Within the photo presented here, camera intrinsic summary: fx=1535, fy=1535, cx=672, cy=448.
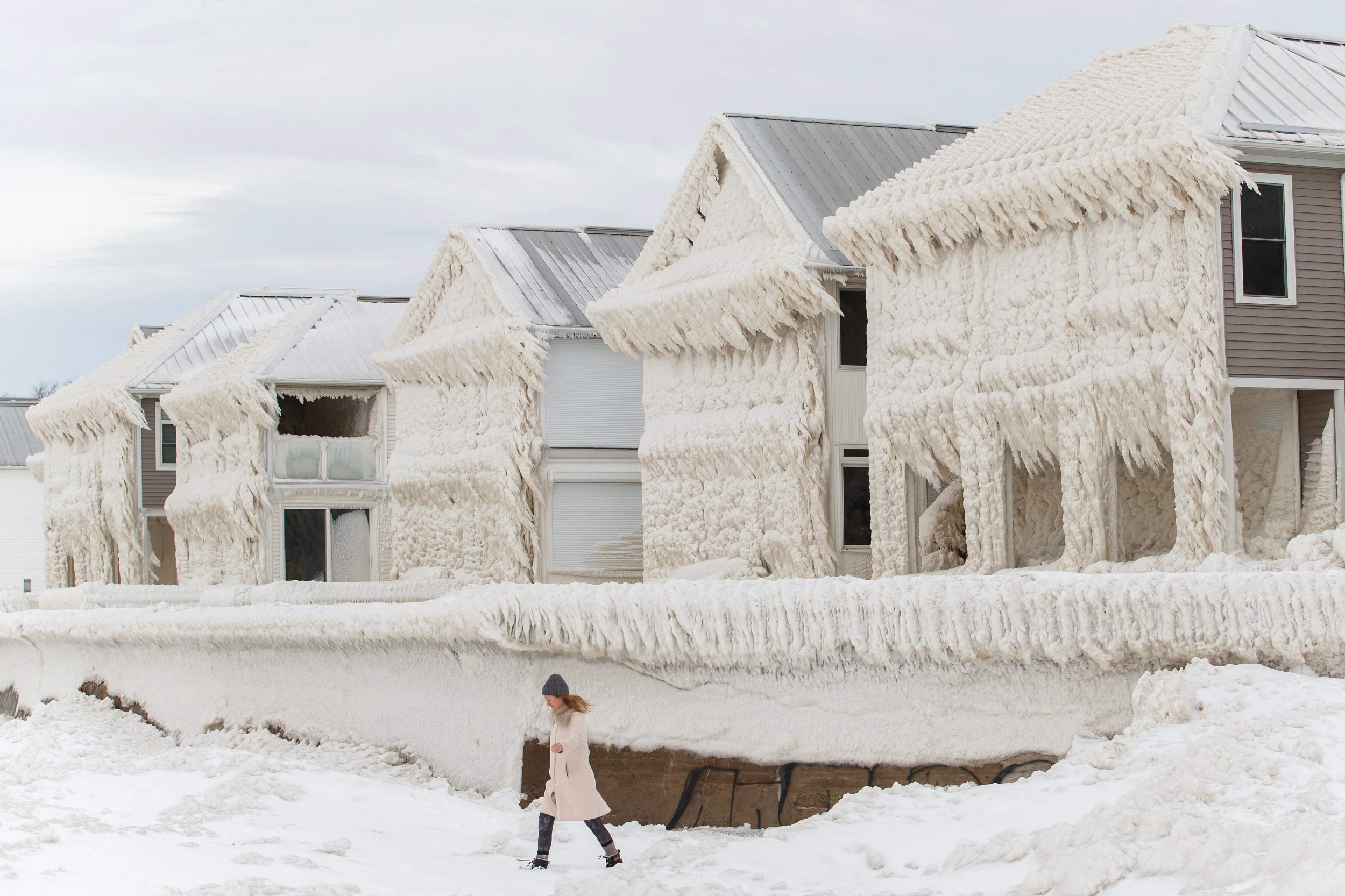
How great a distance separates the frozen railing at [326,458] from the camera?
2989cm

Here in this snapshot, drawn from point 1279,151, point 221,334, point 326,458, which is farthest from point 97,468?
point 1279,151

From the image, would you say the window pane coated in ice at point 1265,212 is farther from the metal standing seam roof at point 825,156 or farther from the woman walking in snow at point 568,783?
the woman walking in snow at point 568,783

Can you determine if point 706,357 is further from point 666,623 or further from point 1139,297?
point 666,623

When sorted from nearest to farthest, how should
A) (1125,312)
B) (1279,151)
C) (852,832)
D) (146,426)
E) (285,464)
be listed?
(852,832) → (1279,151) → (1125,312) → (285,464) → (146,426)

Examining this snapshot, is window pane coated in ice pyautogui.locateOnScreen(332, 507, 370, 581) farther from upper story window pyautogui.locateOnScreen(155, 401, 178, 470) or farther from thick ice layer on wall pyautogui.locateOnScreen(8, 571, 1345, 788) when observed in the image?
thick ice layer on wall pyautogui.locateOnScreen(8, 571, 1345, 788)

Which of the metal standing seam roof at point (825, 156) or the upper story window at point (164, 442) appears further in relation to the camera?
the upper story window at point (164, 442)

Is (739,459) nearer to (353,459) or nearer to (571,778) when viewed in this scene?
(571,778)

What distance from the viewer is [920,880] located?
8.71m

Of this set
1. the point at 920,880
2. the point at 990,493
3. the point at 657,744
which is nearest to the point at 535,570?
the point at 990,493

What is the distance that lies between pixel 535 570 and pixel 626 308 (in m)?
4.87

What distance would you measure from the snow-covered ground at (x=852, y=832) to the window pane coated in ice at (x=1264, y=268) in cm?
610

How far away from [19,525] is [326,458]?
21222 mm

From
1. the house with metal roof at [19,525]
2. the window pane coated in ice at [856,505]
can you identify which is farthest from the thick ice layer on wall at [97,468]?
the window pane coated in ice at [856,505]

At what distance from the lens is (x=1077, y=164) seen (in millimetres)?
14906
